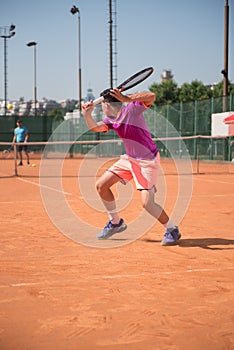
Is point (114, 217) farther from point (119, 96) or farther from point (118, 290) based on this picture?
point (118, 290)

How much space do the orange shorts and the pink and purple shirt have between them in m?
0.06

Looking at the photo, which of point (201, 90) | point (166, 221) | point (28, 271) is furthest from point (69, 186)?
point (201, 90)

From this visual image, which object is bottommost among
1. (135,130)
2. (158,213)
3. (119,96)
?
(158,213)

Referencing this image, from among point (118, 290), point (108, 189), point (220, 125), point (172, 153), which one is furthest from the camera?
point (172, 153)

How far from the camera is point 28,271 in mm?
4414

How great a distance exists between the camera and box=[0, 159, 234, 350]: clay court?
289cm

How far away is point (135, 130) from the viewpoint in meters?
5.28

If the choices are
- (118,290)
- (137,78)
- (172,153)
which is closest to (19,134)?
(172,153)

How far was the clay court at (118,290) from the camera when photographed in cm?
289

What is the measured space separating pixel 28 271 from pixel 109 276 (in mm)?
711

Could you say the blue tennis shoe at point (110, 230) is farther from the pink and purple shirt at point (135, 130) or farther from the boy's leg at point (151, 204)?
the pink and purple shirt at point (135, 130)

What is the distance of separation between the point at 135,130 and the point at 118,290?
195 cm

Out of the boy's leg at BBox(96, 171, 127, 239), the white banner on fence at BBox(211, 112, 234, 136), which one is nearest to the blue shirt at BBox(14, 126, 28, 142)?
the white banner on fence at BBox(211, 112, 234, 136)

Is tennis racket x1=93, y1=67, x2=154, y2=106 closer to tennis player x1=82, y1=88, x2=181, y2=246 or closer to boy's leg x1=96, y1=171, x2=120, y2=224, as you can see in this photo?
tennis player x1=82, y1=88, x2=181, y2=246
